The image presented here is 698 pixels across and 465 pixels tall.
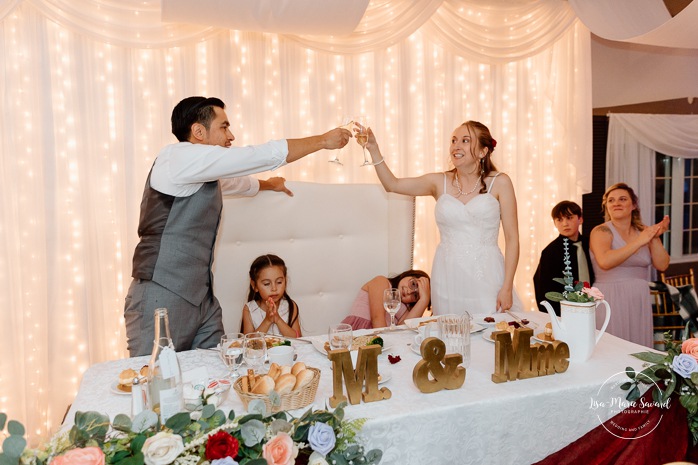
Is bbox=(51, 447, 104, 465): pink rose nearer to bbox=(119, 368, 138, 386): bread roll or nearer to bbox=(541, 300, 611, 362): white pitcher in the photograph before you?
bbox=(119, 368, 138, 386): bread roll

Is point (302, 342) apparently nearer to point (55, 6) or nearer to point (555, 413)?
point (555, 413)

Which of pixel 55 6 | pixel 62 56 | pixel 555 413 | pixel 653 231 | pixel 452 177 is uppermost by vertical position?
pixel 55 6

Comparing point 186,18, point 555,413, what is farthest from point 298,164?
point 555,413

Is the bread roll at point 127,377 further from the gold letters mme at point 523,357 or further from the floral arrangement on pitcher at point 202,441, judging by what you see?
the gold letters mme at point 523,357

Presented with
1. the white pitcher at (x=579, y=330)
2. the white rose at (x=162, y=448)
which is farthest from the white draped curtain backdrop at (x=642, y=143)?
the white rose at (x=162, y=448)

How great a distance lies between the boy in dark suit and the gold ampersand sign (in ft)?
7.47

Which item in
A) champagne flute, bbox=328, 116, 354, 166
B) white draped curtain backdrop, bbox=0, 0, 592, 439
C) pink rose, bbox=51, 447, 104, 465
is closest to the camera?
pink rose, bbox=51, 447, 104, 465

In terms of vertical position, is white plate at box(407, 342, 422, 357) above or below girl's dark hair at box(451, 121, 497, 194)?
below

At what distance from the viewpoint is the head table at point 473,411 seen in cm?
141

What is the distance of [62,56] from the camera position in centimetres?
288

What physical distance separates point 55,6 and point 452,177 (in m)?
2.28

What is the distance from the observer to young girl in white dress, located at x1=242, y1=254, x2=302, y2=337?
292cm

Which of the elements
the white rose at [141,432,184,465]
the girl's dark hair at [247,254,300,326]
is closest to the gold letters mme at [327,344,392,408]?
the white rose at [141,432,184,465]

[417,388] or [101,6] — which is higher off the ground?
[101,6]
